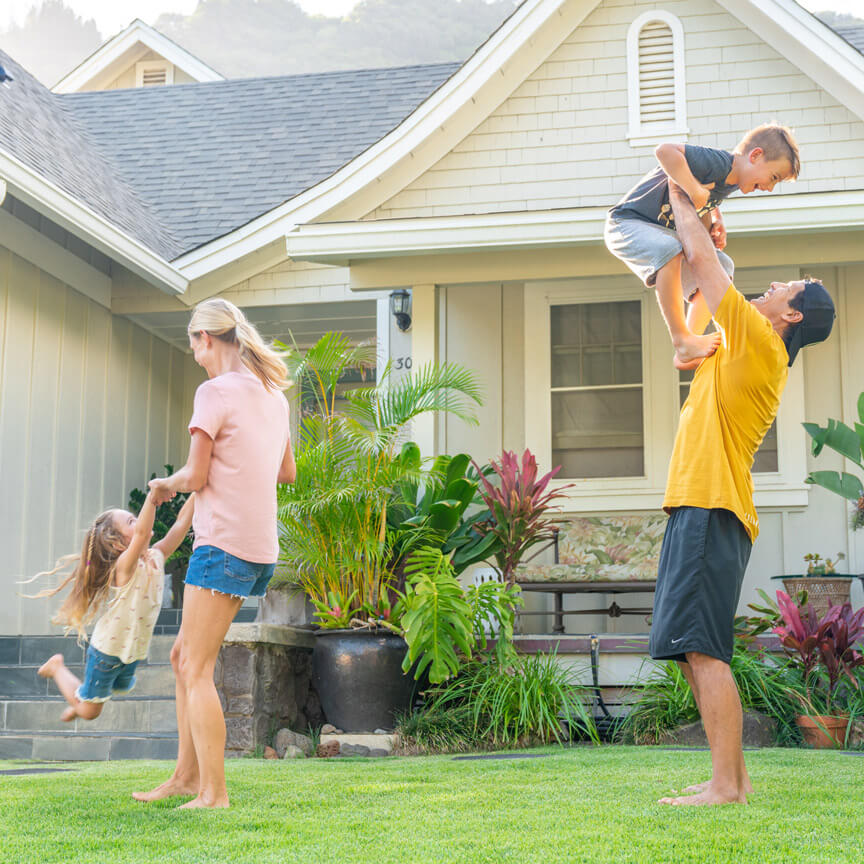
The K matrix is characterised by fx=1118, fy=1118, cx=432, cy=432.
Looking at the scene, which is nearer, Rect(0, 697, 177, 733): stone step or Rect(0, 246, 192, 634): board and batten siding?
Rect(0, 697, 177, 733): stone step

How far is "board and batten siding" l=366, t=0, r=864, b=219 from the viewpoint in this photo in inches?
313

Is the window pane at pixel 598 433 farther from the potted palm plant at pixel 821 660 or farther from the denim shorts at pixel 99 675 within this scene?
the denim shorts at pixel 99 675

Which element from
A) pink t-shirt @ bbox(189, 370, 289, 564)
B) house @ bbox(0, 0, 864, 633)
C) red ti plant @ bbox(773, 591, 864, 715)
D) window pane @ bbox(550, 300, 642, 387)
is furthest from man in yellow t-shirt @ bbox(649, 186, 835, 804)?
window pane @ bbox(550, 300, 642, 387)

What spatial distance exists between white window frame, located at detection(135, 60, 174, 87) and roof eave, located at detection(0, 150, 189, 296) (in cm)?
715

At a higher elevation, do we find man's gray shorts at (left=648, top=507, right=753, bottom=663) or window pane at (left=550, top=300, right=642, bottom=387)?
window pane at (left=550, top=300, right=642, bottom=387)

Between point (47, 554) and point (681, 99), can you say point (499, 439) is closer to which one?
point (681, 99)

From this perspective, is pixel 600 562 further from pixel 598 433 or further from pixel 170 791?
pixel 170 791

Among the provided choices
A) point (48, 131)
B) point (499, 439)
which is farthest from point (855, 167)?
point (48, 131)

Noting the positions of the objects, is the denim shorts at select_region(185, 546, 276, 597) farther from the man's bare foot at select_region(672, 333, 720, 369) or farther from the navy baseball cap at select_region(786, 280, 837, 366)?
the navy baseball cap at select_region(786, 280, 837, 366)

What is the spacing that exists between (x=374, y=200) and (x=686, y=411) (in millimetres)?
5280

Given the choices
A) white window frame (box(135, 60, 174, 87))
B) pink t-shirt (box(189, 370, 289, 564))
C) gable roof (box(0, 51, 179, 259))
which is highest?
white window frame (box(135, 60, 174, 87))

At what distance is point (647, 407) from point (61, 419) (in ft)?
14.5

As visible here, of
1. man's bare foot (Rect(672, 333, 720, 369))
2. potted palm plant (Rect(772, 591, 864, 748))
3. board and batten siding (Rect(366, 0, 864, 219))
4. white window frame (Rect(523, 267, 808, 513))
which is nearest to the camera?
man's bare foot (Rect(672, 333, 720, 369))

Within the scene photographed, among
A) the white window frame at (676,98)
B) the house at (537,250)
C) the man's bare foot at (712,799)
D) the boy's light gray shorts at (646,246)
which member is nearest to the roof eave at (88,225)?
the house at (537,250)
